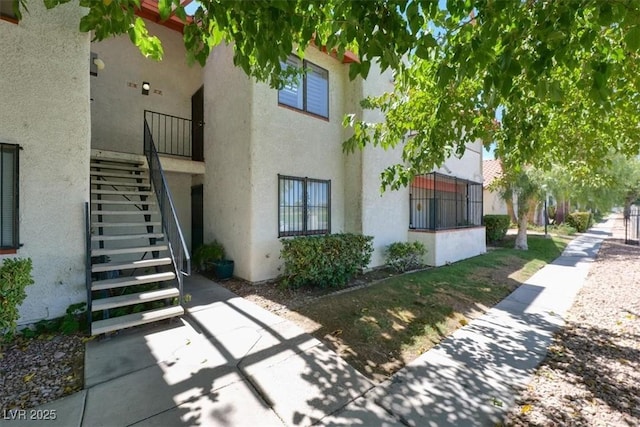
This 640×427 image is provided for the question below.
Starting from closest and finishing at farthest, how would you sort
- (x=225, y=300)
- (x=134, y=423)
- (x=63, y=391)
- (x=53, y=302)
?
(x=134, y=423)
(x=63, y=391)
(x=53, y=302)
(x=225, y=300)

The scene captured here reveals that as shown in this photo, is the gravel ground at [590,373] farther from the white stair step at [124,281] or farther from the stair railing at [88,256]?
the stair railing at [88,256]

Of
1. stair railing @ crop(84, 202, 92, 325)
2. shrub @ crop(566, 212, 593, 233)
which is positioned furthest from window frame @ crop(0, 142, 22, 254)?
shrub @ crop(566, 212, 593, 233)

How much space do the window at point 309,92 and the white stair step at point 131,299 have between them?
5154 mm

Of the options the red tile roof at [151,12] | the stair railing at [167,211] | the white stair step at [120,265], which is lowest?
the white stair step at [120,265]

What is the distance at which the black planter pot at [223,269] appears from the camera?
740 cm

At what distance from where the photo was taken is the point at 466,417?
286 centimetres

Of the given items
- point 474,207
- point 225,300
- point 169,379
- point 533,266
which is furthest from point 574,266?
point 169,379

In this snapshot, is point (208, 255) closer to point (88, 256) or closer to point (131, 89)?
point (88, 256)

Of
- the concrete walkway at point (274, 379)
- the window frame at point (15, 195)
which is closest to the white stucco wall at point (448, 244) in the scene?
the concrete walkway at point (274, 379)

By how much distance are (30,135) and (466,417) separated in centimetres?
673

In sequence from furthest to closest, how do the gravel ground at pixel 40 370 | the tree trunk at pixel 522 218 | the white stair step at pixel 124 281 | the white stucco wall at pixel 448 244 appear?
the tree trunk at pixel 522 218
the white stucco wall at pixel 448 244
the white stair step at pixel 124 281
the gravel ground at pixel 40 370

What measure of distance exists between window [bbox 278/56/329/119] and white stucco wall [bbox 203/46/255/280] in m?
1.17

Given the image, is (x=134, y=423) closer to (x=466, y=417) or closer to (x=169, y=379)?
(x=169, y=379)

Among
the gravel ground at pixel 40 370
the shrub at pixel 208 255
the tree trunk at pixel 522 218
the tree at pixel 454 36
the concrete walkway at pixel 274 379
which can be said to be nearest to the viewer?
the tree at pixel 454 36
